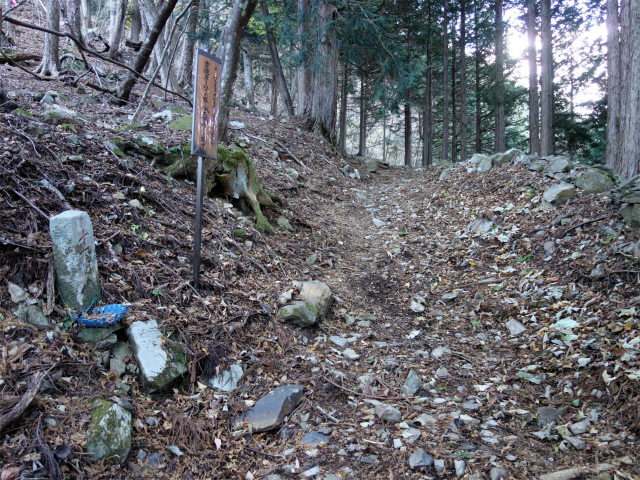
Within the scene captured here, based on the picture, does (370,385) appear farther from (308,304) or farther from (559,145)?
(559,145)

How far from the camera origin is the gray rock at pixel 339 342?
4.14m

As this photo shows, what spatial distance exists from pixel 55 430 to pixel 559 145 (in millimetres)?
20123

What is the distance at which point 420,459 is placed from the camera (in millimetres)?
2639

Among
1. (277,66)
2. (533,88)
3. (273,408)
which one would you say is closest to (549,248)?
(273,408)

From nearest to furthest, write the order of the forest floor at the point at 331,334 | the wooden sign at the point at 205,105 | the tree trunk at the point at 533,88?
the forest floor at the point at 331,334
the wooden sign at the point at 205,105
the tree trunk at the point at 533,88

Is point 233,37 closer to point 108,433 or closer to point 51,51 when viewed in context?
point 108,433

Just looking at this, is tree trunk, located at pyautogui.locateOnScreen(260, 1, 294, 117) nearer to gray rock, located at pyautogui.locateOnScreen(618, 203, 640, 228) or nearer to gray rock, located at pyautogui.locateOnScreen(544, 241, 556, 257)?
gray rock, located at pyautogui.locateOnScreen(544, 241, 556, 257)

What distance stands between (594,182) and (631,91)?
2.67 m

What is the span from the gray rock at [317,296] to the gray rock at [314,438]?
1.70 meters

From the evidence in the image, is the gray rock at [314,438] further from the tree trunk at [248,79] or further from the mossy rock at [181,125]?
the tree trunk at [248,79]

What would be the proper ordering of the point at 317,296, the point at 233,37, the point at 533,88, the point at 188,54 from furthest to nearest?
the point at 188,54, the point at 533,88, the point at 233,37, the point at 317,296

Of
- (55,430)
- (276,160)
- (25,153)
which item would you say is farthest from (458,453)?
(276,160)

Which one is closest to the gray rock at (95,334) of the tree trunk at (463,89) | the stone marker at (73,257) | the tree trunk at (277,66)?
the stone marker at (73,257)

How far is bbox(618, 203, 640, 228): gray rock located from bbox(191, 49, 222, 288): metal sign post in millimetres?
5036
